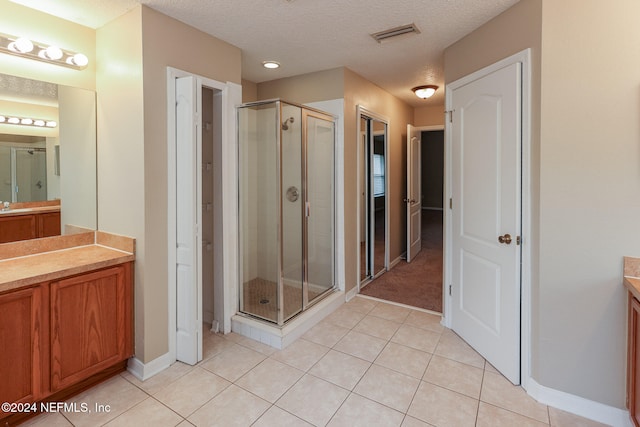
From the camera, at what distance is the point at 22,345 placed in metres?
1.74

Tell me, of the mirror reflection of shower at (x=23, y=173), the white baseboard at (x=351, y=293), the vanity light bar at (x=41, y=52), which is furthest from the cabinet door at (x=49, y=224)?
the white baseboard at (x=351, y=293)

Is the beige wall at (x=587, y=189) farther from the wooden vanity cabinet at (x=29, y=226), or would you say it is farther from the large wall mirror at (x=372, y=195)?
the wooden vanity cabinet at (x=29, y=226)

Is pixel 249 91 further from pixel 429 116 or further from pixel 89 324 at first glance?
pixel 429 116

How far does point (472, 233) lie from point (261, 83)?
117 inches

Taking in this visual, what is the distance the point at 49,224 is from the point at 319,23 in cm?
244

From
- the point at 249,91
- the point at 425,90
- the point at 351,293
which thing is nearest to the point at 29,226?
the point at 249,91

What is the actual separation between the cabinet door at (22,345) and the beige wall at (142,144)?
0.54 metres

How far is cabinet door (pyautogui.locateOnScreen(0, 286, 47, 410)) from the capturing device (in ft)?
5.50

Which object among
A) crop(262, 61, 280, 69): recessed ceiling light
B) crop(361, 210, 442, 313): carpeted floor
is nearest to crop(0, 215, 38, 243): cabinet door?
crop(262, 61, 280, 69): recessed ceiling light

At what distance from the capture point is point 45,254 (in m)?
2.24

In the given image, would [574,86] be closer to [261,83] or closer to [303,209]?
[303,209]

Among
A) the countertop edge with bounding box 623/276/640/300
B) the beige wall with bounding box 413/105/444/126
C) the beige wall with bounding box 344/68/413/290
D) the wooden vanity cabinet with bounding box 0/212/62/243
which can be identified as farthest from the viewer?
the beige wall with bounding box 413/105/444/126

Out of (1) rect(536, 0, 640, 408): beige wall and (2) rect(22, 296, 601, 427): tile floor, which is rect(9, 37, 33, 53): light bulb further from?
(1) rect(536, 0, 640, 408): beige wall

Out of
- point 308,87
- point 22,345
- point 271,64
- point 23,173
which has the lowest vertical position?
point 22,345
